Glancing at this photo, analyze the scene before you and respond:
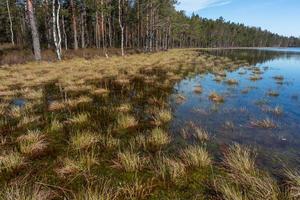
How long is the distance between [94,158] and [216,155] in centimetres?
269

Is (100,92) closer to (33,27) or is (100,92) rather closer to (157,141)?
(157,141)

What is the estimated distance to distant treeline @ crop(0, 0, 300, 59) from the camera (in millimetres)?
35094

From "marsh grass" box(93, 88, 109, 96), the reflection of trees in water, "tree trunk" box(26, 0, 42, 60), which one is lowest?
"marsh grass" box(93, 88, 109, 96)

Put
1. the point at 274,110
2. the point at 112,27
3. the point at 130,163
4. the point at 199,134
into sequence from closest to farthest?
the point at 130,163
the point at 199,134
the point at 274,110
the point at 112,27

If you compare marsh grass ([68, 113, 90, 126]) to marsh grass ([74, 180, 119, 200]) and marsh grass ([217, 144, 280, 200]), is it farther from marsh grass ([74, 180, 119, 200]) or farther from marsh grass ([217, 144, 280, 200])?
marsh grass ([217, 144, 280, 200])

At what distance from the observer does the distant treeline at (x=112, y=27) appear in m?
35.1

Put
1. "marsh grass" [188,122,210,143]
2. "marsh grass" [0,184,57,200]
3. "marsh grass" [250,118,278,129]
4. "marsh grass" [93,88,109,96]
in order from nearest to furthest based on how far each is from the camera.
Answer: "marsh grass" [0,184,57,200] → "marsh grass" [188,122,210,143] → "marsh grass" [250,118,278,129] → "marsh grass" [93,88,109,96]

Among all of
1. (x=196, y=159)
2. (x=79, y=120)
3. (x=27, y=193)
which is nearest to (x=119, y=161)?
(x=196, y=159)

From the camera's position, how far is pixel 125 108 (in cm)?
837

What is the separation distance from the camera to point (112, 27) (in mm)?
68625

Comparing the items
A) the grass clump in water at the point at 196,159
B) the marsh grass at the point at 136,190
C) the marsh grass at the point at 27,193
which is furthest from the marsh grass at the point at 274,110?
the marsh grass at the point at 27,193

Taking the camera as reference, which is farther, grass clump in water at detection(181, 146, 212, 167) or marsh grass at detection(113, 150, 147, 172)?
grass clump in water at detection(181, 146, 212, 167)

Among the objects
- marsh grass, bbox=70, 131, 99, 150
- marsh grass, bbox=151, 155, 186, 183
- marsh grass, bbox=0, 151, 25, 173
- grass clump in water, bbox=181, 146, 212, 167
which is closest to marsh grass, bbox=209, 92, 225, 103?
grass clump in water, bbox=181, 146, 212, 167

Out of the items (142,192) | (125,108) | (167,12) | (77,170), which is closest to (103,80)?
(125,108)
